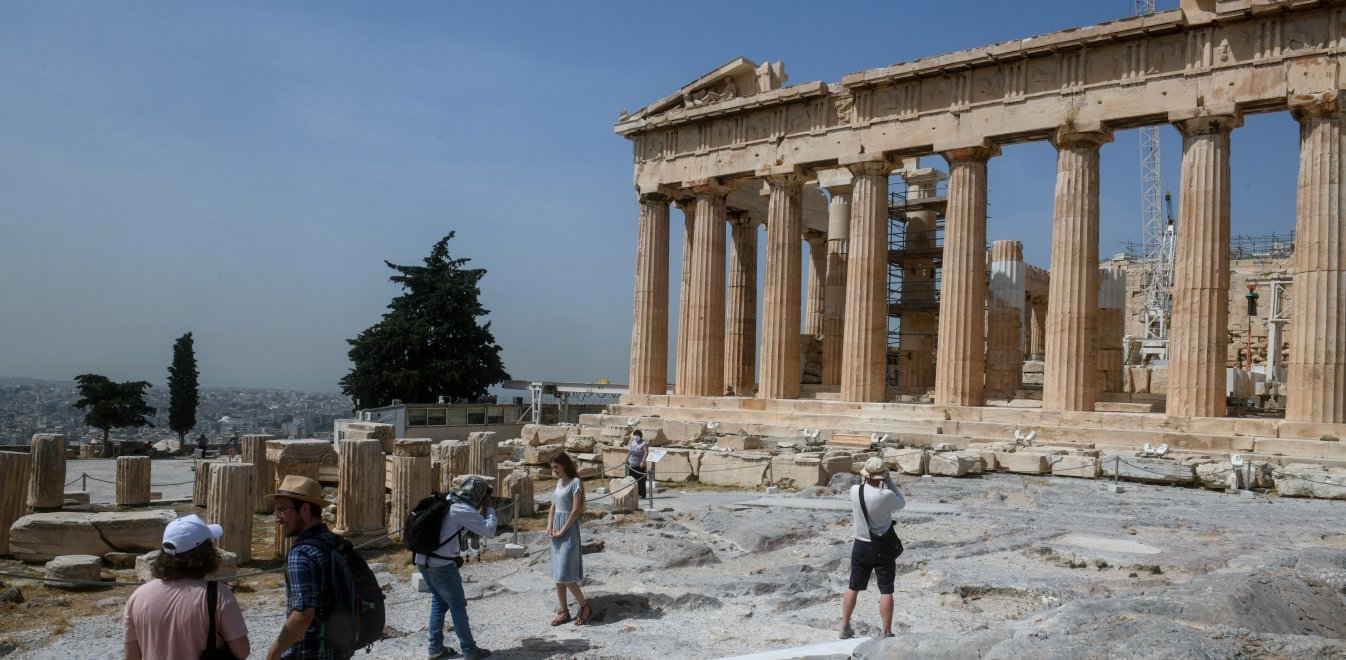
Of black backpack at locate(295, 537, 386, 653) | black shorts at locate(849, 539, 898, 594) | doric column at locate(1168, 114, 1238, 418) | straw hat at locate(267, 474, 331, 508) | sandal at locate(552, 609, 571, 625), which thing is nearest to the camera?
black backpack at locate(295, 537, 386, 653)

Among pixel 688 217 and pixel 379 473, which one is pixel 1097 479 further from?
pixel 688 217

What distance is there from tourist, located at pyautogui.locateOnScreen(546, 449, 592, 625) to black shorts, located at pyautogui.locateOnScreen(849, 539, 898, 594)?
242 cm

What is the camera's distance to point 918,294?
3603 cm

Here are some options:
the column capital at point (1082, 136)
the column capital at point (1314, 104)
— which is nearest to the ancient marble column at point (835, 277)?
the column capital at point (1082, 136)

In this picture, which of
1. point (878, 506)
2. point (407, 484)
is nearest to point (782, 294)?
point (407, 484)

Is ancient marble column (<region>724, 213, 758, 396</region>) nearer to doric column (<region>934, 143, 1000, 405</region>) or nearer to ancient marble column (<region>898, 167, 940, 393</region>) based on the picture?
A: ancient marble column (<region>898, 167, 940, 393</region>)

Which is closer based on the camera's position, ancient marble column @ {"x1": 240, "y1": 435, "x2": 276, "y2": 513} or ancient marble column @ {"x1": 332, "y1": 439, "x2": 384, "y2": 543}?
ancient marble column @ {"x1": 332, "y1": 439, "x2": 384, "y2": 543}

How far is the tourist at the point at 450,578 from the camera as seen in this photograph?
773 cm

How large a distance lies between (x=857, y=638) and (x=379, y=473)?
26.0ft

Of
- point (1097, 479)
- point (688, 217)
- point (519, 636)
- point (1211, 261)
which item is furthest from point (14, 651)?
point (688, 217)

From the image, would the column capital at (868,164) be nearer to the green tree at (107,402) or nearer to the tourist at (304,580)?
the tourist at (304,580)

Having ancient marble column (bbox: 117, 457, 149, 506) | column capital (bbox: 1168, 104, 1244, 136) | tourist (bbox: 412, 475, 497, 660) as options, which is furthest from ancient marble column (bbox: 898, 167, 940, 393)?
tourist (bbox: 412, 475, 497, 660)

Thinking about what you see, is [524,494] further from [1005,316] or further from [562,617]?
[1005,316]

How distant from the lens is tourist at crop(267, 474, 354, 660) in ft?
17.3
